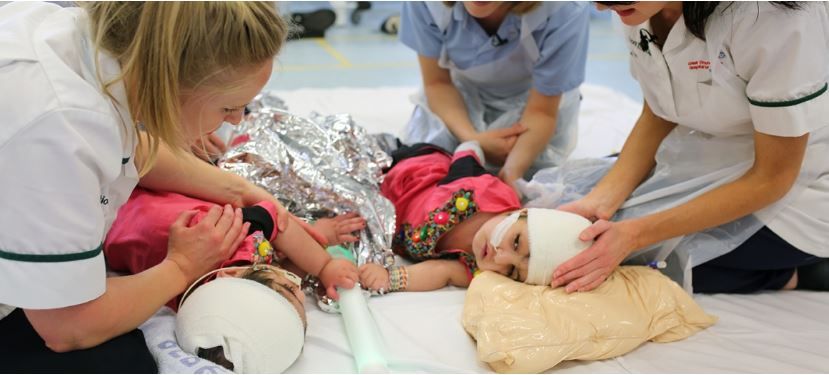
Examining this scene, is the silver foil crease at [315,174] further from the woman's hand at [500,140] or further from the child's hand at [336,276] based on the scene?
the woman's hand at [500,140]

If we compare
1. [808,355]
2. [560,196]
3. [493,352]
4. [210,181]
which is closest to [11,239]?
[210,181]

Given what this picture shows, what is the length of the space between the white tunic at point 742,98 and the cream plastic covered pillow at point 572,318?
0.17 metres

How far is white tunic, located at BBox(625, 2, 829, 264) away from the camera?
1225 mm

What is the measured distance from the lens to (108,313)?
3.32 ft

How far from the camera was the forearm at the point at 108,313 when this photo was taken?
0.97 metres

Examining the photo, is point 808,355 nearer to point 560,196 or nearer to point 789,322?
point 789,322

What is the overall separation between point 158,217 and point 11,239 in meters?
0.40

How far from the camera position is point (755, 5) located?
1234 millimetres

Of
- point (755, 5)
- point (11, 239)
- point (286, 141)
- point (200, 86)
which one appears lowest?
point (286, 141)

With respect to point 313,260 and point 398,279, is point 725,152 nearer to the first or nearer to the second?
point 398,279

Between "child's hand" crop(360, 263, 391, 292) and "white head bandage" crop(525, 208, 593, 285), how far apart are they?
290 mm

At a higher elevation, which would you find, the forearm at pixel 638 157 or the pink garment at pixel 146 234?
the forearm at pixel 638 157

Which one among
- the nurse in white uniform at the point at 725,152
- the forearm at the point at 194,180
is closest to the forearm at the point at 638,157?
the nurse in white uniform at the point at 725,152

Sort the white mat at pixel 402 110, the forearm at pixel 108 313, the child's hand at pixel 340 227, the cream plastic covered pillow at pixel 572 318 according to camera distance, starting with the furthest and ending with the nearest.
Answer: the white mat at pixel 402 110 < the child's hand at pixel 340 227 < the cream plastic covered pillow at pixel 572 318 < the forearm at pixel 108 313
